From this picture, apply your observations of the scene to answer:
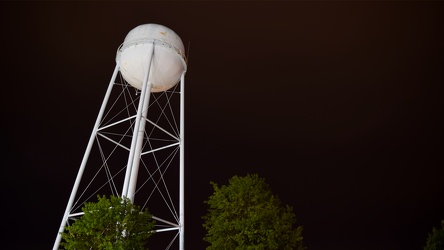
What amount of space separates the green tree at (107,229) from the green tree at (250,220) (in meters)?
6.23

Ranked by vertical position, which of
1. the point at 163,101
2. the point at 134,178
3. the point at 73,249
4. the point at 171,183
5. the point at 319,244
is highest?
the point at 163,101

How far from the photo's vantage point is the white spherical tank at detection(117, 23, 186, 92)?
77.7 ft

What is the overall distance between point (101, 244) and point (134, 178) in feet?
18.0

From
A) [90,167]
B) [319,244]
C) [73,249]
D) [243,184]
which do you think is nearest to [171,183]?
[90,167]

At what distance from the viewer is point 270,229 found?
70.8 ft

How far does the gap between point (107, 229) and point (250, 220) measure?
310 inches

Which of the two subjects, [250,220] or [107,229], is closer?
[107,229]

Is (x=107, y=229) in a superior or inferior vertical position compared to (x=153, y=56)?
inferior

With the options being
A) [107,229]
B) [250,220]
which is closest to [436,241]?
[250,220]

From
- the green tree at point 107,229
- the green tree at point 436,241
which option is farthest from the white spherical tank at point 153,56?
the green tree at point 436,241

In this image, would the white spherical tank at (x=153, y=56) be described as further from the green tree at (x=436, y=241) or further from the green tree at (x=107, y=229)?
the green tree at (x=436, y=241)

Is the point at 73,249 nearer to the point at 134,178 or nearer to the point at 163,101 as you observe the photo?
the point at 134,178

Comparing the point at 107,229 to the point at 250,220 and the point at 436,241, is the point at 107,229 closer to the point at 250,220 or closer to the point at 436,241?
the point at 250,220

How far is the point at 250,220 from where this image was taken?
21797mm
